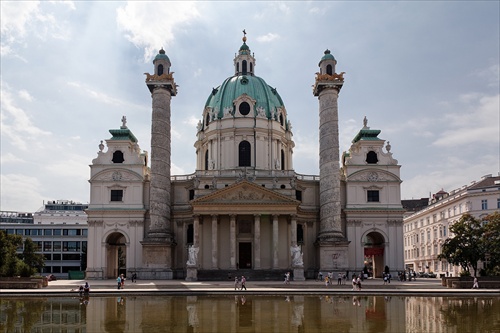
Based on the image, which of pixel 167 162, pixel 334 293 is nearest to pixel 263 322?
pixel 334 293

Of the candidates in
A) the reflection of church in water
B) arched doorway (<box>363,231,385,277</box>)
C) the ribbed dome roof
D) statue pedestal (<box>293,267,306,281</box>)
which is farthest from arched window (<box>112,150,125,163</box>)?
arched doorway (<box>363,231,385,277</box>)

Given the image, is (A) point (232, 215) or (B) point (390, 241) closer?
(A) point (232, 215)

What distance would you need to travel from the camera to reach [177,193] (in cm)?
6575

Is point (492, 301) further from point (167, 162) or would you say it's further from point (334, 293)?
point (167, 162)

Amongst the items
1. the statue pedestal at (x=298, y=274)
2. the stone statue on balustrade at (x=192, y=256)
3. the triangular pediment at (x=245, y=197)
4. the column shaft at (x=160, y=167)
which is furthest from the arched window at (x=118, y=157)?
the statue pedestal at (x=298, y=274)

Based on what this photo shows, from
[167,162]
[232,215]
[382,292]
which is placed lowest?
[382,292]

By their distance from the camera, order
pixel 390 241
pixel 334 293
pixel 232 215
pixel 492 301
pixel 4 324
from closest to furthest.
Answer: pixel 4 324
pixel 492 301
pixel 334 293
pixel 232 215
pixel 390 241

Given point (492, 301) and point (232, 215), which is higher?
point (232, 215)

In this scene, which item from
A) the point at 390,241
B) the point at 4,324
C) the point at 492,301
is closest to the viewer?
the point at 4,324

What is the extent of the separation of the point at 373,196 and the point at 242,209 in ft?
55.2

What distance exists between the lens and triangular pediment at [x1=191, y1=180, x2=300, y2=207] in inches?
2320

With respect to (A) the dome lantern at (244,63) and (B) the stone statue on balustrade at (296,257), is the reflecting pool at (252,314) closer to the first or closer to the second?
(B) the stone statue on balustrade at (296,257)

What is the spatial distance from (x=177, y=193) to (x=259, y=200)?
1206cm

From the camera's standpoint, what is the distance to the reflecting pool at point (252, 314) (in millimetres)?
20562
